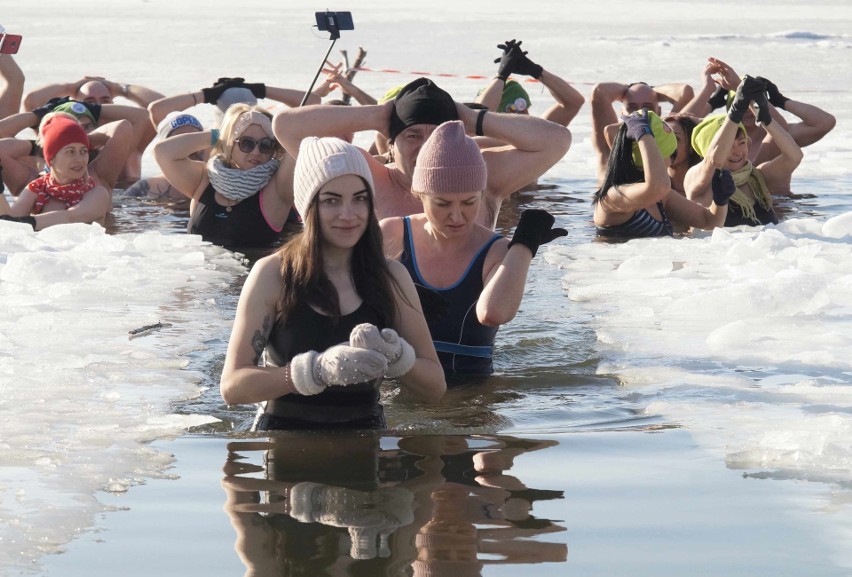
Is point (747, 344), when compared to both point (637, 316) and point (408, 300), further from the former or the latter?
point (408, 300)

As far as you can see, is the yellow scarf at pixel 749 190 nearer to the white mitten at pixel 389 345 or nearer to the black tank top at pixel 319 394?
the black tank top at pixel 319 394

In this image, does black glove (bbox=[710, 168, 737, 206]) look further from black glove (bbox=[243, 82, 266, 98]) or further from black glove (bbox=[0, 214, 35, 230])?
black glove (bbox=[0, 214, 35, 230])

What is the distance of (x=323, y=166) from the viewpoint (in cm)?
366

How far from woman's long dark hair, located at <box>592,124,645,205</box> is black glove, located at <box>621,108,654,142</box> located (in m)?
0.12

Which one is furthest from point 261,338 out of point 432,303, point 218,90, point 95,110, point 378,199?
point 95,110

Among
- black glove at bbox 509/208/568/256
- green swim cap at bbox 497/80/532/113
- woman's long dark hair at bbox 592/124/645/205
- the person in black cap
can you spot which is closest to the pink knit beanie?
black glove at bbox 509/208/568/256

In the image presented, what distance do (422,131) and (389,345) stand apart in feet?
5.87

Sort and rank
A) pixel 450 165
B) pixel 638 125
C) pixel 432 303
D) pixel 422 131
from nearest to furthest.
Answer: pixel 450 165 → pixel 432 303 → pixel 422 131 → pixel 638 125

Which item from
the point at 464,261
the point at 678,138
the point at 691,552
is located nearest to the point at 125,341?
the point at 464,261

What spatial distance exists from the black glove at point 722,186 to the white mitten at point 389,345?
490cm

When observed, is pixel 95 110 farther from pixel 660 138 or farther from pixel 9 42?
pixel 660 138

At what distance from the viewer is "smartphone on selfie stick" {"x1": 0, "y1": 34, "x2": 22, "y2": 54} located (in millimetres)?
10273

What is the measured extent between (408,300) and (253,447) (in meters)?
0.68

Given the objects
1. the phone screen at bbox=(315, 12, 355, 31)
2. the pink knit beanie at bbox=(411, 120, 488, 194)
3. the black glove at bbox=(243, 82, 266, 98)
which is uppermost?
the phone screen at bbox=(315, 12, 355, 31)
